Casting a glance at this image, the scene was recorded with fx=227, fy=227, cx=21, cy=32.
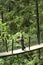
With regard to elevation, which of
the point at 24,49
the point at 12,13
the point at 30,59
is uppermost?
the point at 12,13

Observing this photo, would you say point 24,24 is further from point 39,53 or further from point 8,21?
point 39,53

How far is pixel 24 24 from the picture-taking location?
10688mm

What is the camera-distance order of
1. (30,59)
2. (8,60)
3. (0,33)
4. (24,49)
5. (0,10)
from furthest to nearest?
1. (0,10)
2. (30,59)
3. (8,60)
4. (0,33)
5. (24,49)

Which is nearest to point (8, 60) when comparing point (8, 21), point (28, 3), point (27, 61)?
point (27, 61)

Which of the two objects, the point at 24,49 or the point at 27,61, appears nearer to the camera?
the point at 24,49

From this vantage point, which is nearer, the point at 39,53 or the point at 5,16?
the point at 39,53

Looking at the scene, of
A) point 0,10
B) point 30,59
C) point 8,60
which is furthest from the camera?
point 0,10

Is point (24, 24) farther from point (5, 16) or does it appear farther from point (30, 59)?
point (30, 59)

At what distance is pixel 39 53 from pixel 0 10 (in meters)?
2.82

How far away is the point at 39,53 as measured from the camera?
33.1 feet

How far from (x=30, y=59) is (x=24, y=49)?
119 inches

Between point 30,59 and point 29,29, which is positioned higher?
point 29,29

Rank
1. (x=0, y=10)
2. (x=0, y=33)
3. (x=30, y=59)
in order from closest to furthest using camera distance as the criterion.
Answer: (x=0, y=33) < (x=30, y=59) < (x=0, y=10)

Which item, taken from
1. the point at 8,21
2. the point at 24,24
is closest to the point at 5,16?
the point at 8,21
